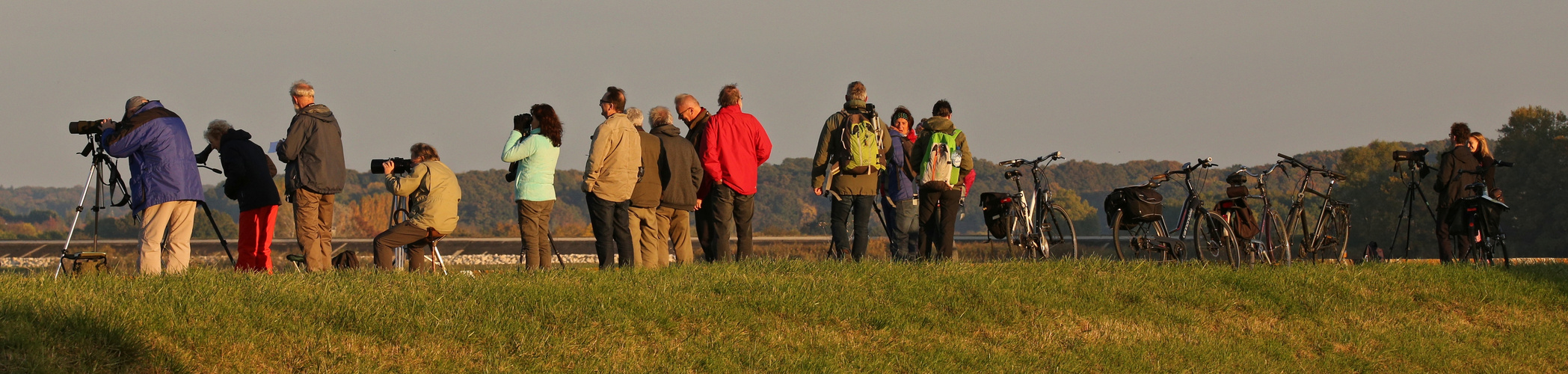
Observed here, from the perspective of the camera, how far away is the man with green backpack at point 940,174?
12.1 metres

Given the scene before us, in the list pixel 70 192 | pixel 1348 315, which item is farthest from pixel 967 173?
pixel 70 192

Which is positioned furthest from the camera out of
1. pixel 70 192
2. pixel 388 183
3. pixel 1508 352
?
pixel 70 192

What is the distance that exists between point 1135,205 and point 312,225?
738 cm

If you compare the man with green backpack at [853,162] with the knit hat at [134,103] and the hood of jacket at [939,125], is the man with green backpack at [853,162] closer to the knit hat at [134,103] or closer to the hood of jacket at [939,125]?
the hood of jacket at [939,125]

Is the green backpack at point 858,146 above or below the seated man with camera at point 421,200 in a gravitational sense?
above

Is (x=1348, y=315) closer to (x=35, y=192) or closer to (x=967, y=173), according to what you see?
(x=967, y=173)

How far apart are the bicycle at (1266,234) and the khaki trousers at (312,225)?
8122 mm

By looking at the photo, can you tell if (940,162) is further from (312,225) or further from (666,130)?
(312,225)

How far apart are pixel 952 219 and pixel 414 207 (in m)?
5.06

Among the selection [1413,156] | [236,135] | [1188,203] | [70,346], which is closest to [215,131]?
[236,135]

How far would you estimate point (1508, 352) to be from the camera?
9.06m

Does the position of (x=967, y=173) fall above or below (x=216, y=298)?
above

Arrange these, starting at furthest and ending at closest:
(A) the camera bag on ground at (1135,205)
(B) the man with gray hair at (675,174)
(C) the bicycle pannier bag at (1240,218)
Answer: (A) the camera bag on ground at (1135,205), (C) the bicycle pannier bag at (1240,218), (B) the man with gray hair at (675,174)

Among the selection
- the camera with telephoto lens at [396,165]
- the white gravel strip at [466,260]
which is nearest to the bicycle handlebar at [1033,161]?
the camera with telephoto lens at [396,165]
